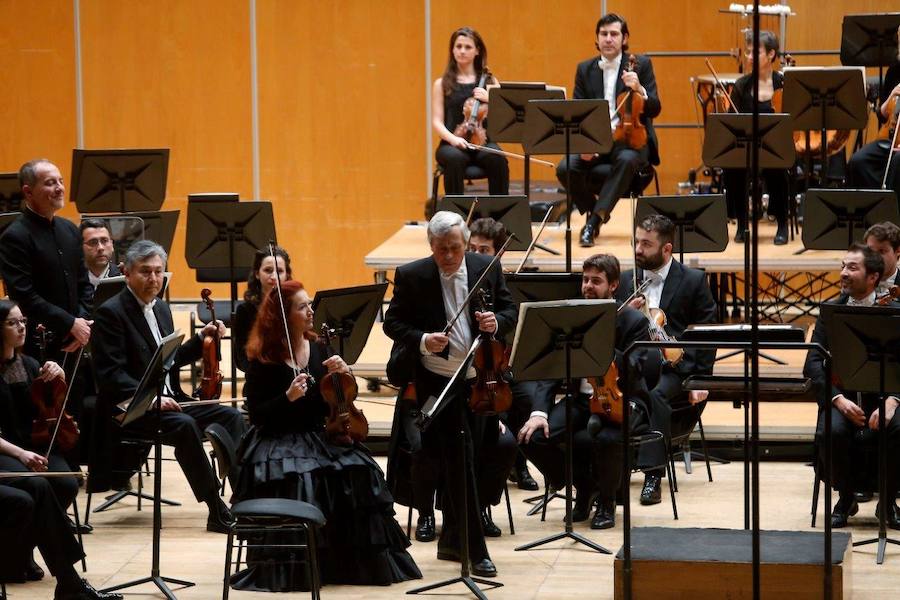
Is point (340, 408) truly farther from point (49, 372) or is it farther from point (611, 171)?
point (611, 171)

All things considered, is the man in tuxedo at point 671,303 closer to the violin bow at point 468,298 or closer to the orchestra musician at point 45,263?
the violin bow at point 468,298

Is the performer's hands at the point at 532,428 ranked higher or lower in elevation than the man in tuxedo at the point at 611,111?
lower

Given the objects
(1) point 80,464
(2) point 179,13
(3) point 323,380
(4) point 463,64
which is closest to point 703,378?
(3) point 323,380

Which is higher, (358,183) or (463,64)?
(463,64)

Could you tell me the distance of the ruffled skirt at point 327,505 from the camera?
17.3 feet

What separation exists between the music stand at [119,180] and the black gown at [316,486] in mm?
2671

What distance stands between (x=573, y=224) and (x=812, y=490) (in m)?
3.37

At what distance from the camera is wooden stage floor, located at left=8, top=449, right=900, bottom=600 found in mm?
5340

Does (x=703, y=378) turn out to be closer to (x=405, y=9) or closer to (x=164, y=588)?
(x=164, y=588)

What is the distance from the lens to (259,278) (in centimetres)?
622

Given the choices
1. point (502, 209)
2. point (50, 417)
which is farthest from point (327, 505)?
point (502, 209)

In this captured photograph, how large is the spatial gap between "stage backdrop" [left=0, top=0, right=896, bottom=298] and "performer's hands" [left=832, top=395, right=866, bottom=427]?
5.24 m

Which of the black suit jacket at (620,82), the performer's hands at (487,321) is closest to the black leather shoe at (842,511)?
the performer's hands at (487,321)

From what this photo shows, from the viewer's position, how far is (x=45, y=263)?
6.52 meters
